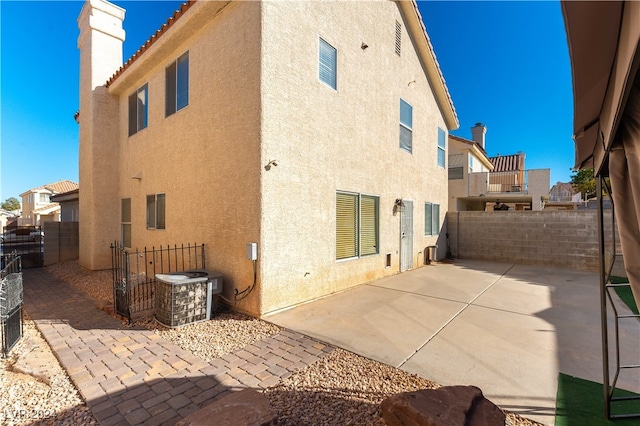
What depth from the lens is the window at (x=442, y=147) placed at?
12.4 metres

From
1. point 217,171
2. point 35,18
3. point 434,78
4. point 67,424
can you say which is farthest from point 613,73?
point 35,18

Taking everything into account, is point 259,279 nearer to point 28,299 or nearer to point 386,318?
point 386,318

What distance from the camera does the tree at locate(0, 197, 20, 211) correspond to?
56.3m

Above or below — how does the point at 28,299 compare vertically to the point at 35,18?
below

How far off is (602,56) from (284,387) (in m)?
3.57

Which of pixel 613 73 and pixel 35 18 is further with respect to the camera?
pixel 35 18

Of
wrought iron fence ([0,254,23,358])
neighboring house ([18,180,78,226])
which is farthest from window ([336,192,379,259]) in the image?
neighboring house ([18,180,78,226])

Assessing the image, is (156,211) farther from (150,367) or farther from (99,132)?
(150,367)

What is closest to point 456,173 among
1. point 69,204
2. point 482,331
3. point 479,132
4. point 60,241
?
point 479,132

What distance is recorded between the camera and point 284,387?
2941 mm

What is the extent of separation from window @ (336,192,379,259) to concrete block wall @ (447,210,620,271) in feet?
22.3

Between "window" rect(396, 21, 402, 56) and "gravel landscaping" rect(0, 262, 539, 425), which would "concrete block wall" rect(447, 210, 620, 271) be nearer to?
"window" rect(396, 21, 402, 56)

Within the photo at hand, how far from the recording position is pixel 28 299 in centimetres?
632

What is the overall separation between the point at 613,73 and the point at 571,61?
197mm
